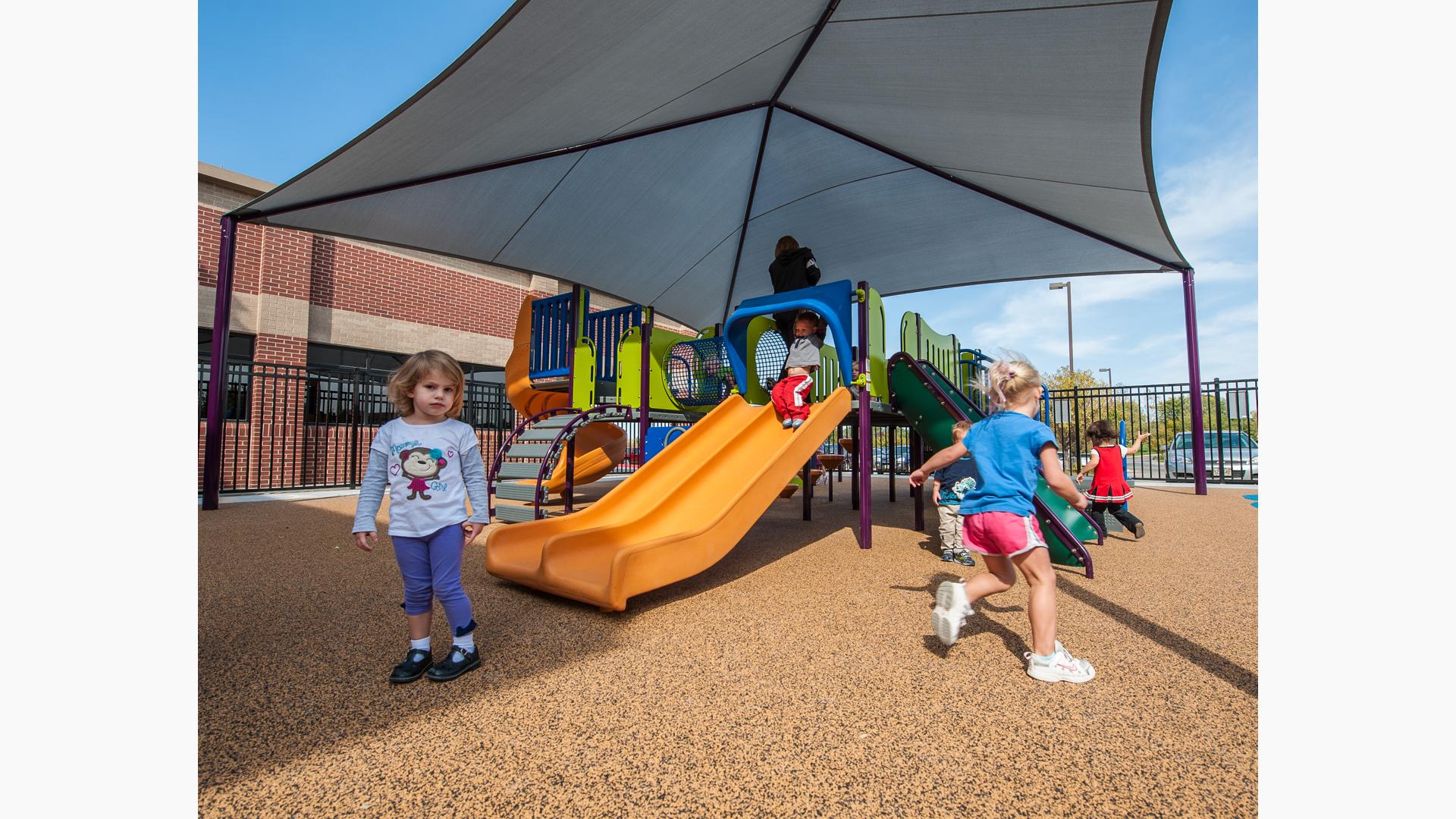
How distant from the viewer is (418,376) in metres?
2.18

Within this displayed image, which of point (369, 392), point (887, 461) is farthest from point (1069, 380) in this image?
point (369, 392)

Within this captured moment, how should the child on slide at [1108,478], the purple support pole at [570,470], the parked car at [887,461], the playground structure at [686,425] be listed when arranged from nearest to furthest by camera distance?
1. the playground structure at [686,425]
2. the child on slide at [1108,478]
3. the purple support pole at [570,470]
4. the parked car at [887,461]

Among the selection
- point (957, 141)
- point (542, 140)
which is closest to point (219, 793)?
point (542, 140)

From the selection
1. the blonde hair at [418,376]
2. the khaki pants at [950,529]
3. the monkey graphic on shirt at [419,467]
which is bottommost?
the khaki pants at [950,529]

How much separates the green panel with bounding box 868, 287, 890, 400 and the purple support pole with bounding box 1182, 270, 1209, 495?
6.04 metres

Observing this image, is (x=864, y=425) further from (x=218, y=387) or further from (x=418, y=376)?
(x=218, y=387)

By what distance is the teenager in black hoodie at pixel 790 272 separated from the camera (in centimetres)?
601

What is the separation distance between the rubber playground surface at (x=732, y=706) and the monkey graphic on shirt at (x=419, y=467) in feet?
2.28

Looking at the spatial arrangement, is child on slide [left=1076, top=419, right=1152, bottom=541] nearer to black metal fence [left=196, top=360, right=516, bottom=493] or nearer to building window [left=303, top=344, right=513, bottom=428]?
black metal fence [left=196, top=360, right=516, bottom=493]

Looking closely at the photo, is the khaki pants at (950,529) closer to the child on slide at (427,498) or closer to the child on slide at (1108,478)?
the child on slide at (1108,478)

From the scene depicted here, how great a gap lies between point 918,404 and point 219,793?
5076mm

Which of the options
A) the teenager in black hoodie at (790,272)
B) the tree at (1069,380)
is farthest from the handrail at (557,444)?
the tree at (1069,380)

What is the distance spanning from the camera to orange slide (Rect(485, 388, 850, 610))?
310 centimetres

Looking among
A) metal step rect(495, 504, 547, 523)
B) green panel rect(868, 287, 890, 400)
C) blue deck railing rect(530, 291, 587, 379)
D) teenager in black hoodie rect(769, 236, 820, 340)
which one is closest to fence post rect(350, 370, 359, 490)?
blue deck railing rect(530, 291, 587, 379)
